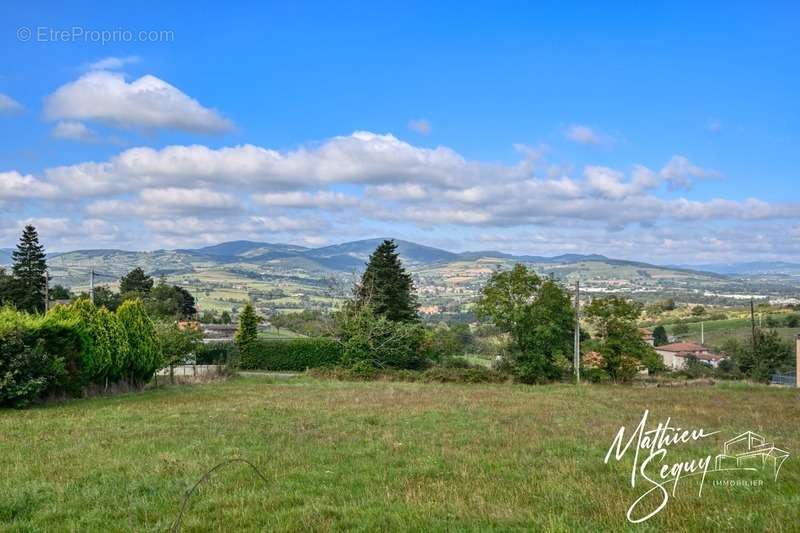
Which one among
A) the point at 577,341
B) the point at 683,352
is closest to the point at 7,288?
the point at 577,341

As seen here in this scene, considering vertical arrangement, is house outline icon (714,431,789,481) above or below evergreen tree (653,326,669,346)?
above

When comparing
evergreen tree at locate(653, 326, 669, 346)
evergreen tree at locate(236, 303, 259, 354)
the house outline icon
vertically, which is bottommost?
evergreen tree at locate(653, 326, 669, 346)

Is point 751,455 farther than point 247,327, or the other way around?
point 247,327

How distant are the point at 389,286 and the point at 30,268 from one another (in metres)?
33.9

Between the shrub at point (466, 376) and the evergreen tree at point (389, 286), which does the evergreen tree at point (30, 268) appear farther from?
the shrub at point (466, 376)

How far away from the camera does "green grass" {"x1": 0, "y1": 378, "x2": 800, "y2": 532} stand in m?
6.20

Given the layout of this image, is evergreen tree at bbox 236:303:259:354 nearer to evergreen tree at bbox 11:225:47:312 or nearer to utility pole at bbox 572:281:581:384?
evergreen tree at bbox 11:225:47:312

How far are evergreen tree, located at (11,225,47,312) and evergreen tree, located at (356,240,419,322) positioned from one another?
98.5 ft

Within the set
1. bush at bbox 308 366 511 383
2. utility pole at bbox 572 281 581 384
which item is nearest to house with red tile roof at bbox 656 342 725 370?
utility pole at bbox 572 281 581 384

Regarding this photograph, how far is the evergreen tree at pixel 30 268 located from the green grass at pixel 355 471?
42768 millimetres

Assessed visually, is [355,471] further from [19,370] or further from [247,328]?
[247,328]

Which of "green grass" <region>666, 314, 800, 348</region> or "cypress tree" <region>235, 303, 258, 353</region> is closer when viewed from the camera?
"cypress tree" <region>235, 303, 258, 353</region>

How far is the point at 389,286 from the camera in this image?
163 ft

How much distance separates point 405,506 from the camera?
6586 mm
